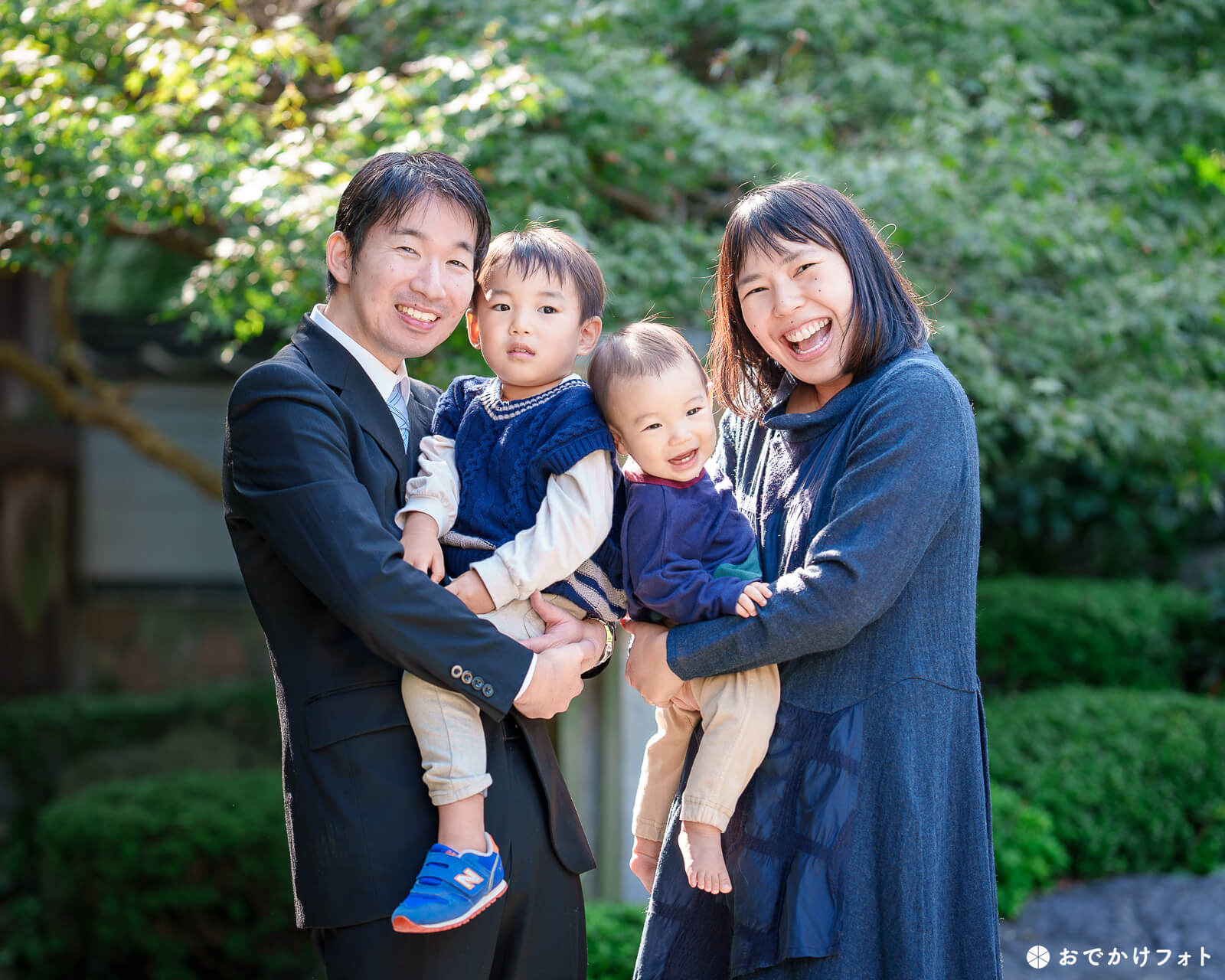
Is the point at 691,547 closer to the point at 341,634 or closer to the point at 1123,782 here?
the point at 341,634

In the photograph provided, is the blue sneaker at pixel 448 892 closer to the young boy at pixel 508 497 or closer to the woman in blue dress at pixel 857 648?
the young boy at pixel 508 497

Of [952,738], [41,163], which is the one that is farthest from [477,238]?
[41,163]

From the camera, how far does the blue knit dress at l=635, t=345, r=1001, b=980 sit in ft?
6.12

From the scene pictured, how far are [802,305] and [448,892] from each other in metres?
1.14

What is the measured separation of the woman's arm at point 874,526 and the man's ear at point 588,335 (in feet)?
1.69

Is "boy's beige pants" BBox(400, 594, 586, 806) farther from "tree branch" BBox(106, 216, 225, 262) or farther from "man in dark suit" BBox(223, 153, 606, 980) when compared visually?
"tree branch" BBox(106, 216, 225, 262)

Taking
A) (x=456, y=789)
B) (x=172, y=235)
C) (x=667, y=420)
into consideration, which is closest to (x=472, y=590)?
(x=456, y=789)

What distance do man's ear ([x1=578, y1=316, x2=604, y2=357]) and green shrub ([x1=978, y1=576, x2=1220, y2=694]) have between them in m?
5.17

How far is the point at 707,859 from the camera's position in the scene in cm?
200

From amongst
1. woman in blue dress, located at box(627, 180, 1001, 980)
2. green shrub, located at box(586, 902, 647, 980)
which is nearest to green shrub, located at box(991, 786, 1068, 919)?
green shrub, located at box(586, 902, 647, 980)

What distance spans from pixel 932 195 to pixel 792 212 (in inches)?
96.3

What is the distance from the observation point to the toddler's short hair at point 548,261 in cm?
203

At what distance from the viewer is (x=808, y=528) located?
202 cm

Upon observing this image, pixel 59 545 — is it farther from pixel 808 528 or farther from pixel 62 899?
pixel 808 528
